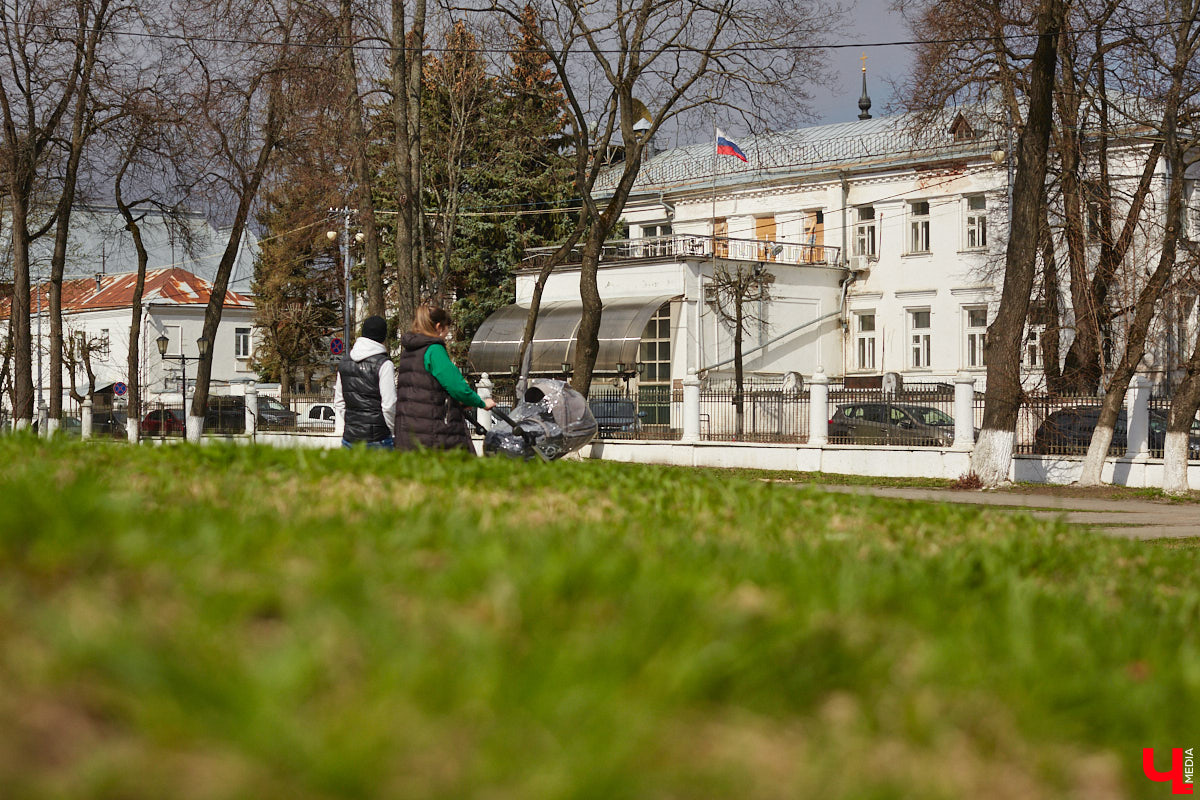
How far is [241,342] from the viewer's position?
251ft

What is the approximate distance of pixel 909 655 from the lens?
3.57 m

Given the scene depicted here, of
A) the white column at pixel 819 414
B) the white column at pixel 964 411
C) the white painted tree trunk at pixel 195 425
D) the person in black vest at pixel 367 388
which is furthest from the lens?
the white painted tree trunk at pixel 195 425

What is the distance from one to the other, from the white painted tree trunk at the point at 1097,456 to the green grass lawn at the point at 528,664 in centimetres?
1956

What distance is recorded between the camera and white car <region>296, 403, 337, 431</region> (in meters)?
37.2

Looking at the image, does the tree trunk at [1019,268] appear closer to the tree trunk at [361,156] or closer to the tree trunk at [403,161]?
the tree trunk at [403,161]

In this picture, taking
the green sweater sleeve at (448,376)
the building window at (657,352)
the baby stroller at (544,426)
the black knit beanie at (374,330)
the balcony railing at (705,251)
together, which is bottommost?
the baby stroller at (544,426)

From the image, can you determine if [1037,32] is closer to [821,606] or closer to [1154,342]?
[1154,342]

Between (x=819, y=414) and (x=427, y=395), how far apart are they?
19.3 meters

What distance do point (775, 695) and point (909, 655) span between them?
588 millimetres

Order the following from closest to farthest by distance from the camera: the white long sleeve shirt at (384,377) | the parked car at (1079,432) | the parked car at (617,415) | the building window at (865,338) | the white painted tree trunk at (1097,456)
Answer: the white long sleeve shirt at (384,377) < the white painted tree trunk at (1097,456) < the parked car at (1079,432) < the parked car at (617,415) < the building window at (865,338)

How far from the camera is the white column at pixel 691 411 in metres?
30.6

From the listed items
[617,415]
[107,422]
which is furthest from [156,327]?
[617,415]

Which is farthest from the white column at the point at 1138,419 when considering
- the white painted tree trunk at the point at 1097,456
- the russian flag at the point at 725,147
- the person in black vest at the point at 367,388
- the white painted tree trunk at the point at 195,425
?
the white painted tree trunk at the point at 195,425
